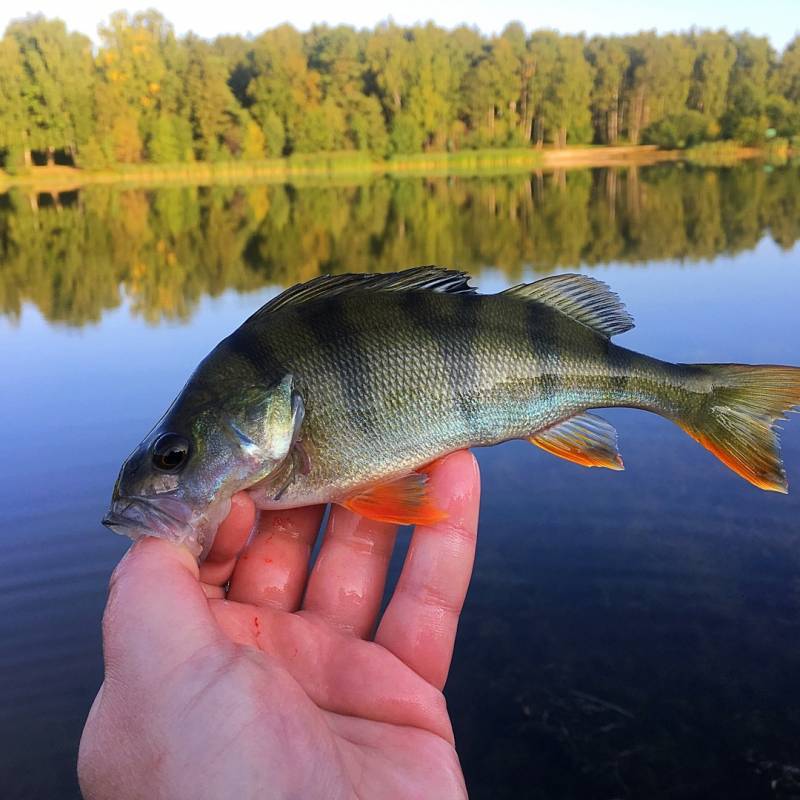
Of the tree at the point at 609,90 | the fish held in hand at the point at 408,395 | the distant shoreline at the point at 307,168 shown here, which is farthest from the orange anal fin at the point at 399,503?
the tree at the point at 609,90

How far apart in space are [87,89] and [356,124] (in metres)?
22.6

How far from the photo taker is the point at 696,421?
2.97 m

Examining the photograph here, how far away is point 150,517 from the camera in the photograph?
7.80 ft

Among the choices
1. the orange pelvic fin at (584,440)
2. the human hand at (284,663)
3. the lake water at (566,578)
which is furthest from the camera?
the lake water at (566,578)

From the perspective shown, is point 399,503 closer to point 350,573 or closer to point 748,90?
point 350,573

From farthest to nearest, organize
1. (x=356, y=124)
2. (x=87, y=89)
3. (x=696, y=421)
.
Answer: (x=356, y=124) < (x=87, y=89) < (x=696, y=421)

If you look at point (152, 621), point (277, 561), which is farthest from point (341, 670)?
point (152, 621)

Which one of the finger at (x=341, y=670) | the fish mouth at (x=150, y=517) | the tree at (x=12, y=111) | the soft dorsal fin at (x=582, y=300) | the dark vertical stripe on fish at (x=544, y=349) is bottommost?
the finger at (x=341, y=670)

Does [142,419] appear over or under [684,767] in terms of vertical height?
over

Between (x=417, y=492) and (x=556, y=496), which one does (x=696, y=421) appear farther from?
(x=556, y=496)

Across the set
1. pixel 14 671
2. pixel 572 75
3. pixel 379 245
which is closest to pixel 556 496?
pixel 14 671

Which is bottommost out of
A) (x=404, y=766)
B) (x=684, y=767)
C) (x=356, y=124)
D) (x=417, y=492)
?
(x=684, y=767)

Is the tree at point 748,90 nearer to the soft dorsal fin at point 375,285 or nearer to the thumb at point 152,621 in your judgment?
the soft dorsal fin at point 375,285

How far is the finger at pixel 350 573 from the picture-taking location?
289 centimetres
